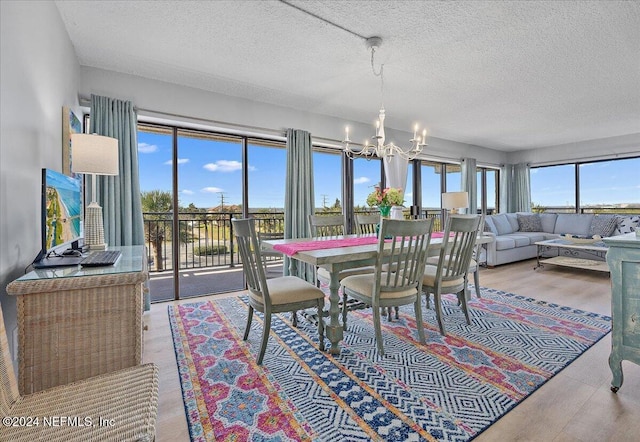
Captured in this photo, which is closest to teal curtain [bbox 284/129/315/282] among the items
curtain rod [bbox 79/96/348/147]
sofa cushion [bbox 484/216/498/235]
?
curtain rod [bbox 79/96/348/147]

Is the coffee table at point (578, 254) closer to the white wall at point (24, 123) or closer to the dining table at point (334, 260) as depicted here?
the dining table at point (334, 260)

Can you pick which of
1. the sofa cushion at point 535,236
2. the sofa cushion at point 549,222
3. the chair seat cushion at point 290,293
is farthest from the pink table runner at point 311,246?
the sofa cushion at point 549,222

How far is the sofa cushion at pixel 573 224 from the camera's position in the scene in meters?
6.09

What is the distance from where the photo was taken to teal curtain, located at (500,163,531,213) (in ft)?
24.5

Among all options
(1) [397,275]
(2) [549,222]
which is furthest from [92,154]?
(2) [549,222]

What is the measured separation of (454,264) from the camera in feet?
8.68

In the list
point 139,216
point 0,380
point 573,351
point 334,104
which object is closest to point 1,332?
point 0,380

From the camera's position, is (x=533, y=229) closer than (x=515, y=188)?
Yes

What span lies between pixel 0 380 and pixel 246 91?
3.48 m

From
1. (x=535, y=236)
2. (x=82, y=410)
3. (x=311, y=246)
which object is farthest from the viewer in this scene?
(x=535, y=236)

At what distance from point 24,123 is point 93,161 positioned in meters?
0.49

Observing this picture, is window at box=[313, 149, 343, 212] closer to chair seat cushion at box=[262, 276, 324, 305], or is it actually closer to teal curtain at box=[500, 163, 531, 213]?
chair seat cushion at box=[262, 276, 324, 305]

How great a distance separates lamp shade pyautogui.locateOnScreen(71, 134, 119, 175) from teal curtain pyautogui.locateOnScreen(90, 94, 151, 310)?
109 cm

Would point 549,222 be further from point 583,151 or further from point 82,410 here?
point 82,410
